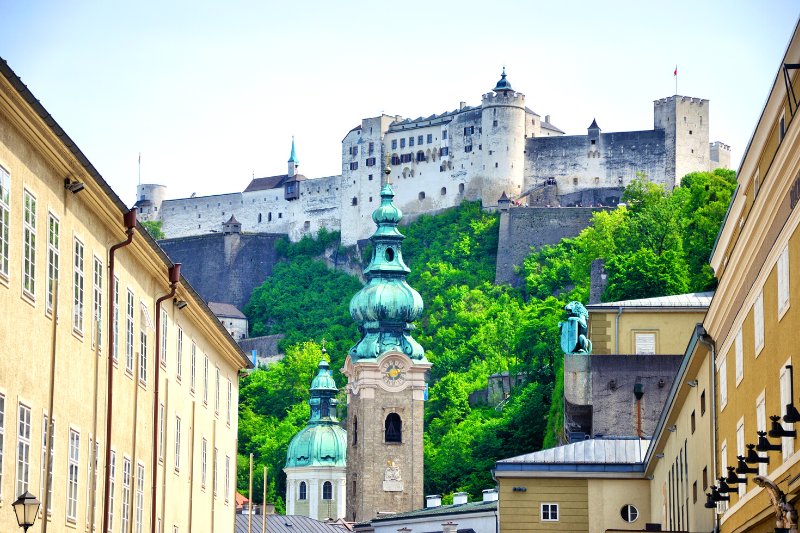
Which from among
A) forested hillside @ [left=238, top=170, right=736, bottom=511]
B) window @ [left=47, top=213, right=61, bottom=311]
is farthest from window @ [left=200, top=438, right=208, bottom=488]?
forested hillside @ [left=238, top=170, right=736, bottom=511]

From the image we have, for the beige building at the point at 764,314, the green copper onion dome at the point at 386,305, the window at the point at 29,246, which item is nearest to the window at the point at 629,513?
the beige building at the point at 764,314

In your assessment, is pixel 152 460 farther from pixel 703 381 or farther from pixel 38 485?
pixel 703 381

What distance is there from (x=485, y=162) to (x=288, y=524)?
6494 cm

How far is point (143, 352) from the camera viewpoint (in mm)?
25500

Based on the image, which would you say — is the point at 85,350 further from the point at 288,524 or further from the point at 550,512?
the point at 288,524

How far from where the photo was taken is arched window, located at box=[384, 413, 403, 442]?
77.9 metres

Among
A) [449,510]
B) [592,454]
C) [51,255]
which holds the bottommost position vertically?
[51,255]

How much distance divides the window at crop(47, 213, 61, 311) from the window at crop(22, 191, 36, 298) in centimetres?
65

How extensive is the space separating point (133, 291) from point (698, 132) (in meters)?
99.4

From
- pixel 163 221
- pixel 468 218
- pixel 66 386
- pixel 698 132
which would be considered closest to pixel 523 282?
pixel 468 218

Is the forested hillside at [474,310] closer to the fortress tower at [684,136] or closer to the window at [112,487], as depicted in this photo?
the fortress tower at [684,136]

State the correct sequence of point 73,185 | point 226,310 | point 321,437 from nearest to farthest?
point 73,185, point 321,437, point 226,310

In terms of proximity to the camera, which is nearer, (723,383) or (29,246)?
(29,246)

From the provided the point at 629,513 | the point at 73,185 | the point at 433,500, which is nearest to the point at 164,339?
the point at 73,185
